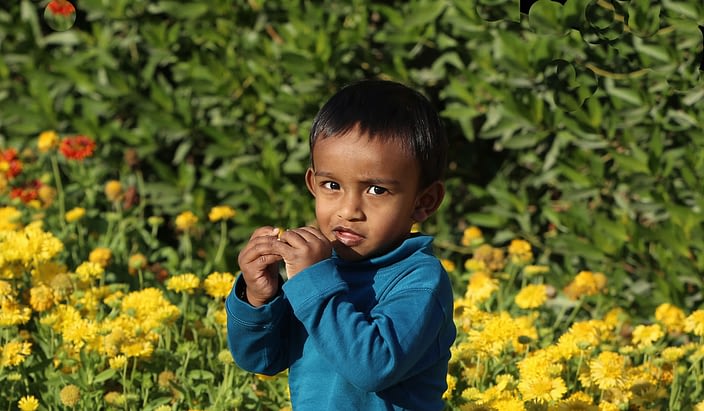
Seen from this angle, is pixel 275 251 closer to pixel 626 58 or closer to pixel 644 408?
pixel 644 408

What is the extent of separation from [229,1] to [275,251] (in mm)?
2756

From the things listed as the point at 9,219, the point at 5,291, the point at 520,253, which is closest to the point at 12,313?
the point at 5,291

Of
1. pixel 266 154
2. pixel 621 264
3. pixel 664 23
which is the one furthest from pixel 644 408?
pixel 266 154

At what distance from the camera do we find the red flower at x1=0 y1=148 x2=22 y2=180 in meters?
4.34

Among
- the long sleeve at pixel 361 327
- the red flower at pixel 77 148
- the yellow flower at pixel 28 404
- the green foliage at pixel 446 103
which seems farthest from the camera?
the red flower at pixel 77 148

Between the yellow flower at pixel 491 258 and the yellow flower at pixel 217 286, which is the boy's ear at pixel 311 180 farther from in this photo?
the yellow flower at pixel 491 258

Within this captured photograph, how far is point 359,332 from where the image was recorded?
1805mm

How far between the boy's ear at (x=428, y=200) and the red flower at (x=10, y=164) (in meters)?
2.70

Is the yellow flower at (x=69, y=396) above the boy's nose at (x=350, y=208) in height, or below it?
below

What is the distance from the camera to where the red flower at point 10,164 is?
4.34 m

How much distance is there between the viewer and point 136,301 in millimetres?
3002

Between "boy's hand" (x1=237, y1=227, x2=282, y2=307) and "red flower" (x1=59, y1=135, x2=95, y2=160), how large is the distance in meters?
2.39

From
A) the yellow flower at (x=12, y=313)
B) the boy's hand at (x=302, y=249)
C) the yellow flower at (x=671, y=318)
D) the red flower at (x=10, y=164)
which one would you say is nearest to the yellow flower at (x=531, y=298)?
the yellow flower at (x=671, y=318)

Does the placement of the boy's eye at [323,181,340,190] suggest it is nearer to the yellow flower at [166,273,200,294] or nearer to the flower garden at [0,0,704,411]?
the flower garden at [0,0,704,411]
